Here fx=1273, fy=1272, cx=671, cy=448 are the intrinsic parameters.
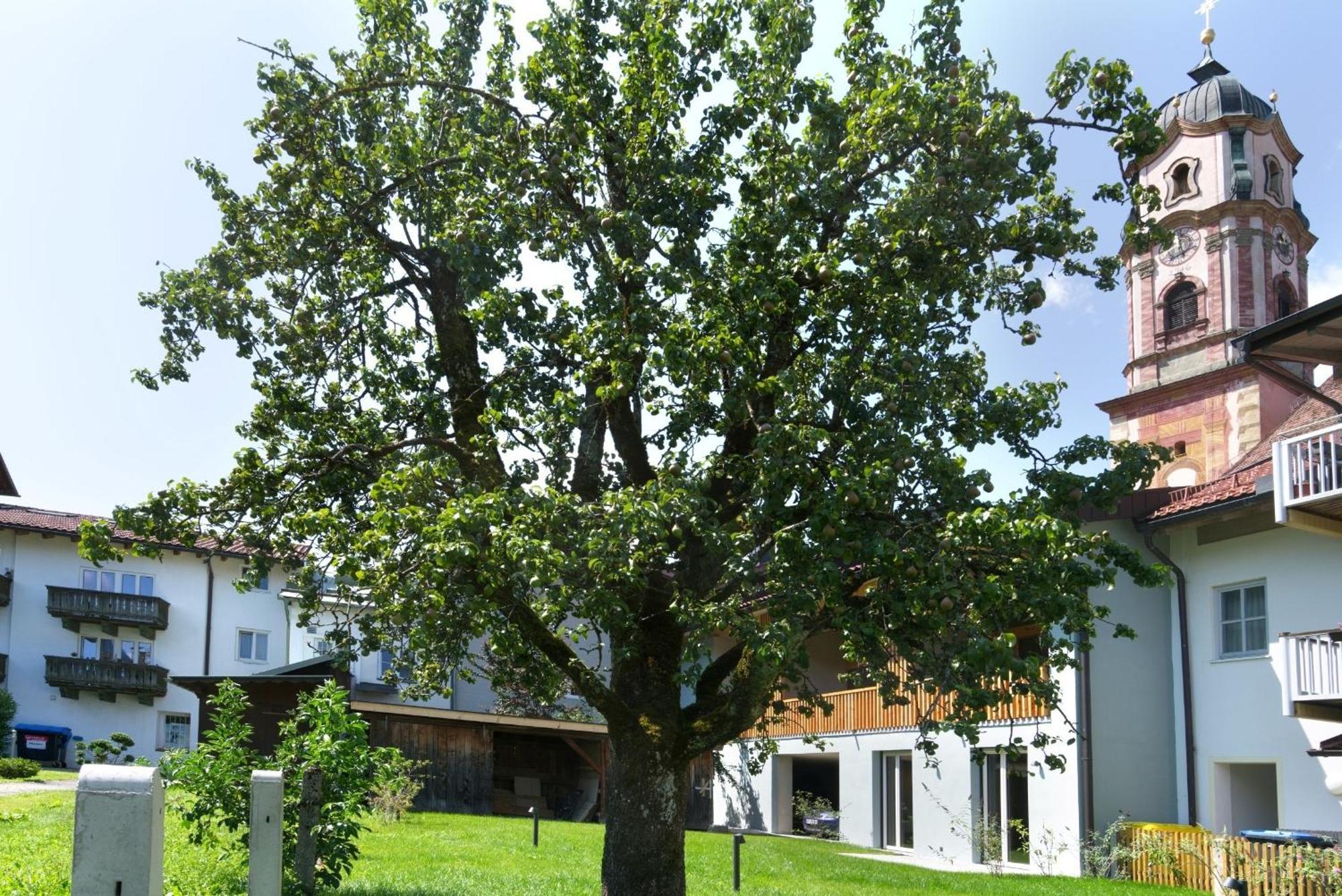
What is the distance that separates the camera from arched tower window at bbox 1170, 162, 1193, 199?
44.6m

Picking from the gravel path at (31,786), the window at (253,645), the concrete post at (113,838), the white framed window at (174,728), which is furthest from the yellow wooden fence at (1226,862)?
the white framed window at (174,728)

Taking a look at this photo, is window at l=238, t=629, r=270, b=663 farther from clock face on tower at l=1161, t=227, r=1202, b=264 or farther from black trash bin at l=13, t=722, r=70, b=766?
clock face on tower at l=1161, t=227, r=1202, b=264

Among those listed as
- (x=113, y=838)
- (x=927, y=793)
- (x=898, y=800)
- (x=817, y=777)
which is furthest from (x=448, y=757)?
(x=113, y=838)

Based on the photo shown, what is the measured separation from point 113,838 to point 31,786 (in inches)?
1113

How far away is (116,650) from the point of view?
166 feet

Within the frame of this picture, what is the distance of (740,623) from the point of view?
10047 millimetres

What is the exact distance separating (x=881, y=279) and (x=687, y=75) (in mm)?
3090

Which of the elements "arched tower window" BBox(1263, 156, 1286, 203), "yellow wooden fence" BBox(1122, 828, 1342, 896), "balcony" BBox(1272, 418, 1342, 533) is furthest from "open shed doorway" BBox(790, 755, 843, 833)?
"arched tower window" BBox(1263, 156, 1286, 203)

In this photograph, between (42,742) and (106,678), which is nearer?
(42,742)

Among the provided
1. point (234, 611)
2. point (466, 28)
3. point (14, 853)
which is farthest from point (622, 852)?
point (234, 611)

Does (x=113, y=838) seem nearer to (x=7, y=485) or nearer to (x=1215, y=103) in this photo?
(x=7, y=485)

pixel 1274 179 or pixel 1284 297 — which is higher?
pixel 1274 179

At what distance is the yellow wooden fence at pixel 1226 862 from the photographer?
52.8ft

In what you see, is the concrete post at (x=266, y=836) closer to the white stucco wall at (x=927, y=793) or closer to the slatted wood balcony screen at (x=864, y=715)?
the white stucco wall at (x=927, y=793)
